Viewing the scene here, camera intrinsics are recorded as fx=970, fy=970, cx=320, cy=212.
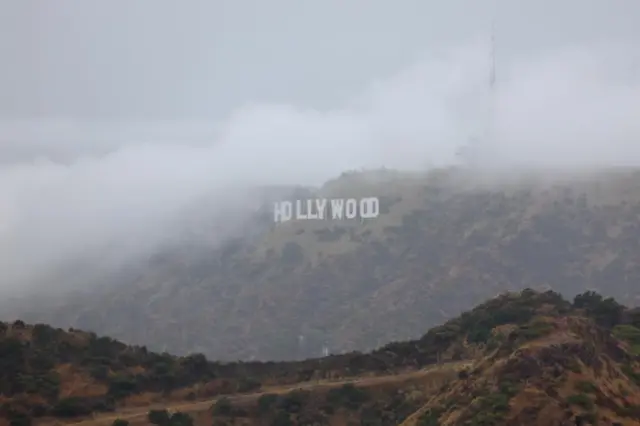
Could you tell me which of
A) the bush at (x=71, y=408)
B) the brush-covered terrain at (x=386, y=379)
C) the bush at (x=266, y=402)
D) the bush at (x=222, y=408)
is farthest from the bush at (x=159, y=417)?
the bush at (x=71, y=408)

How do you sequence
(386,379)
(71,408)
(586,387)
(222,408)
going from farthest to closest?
(386,379) < (71,408) < (222,408) < (586,387)

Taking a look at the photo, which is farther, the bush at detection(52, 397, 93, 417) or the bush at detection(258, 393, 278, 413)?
the bush at detection(52, 397, 93, 417)

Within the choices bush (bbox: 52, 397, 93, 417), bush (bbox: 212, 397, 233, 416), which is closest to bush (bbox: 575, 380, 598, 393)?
bush (bbox: 212, 397, 233, 416)

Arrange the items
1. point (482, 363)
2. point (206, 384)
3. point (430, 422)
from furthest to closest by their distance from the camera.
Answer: point (206, 384) → point (482, 363) → point (430, 422)

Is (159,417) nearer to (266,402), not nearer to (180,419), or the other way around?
(180,419)

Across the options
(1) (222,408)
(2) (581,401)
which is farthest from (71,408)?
(2) (581,401)

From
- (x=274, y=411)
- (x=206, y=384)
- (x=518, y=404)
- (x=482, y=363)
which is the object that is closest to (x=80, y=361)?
(x=206, y=384)

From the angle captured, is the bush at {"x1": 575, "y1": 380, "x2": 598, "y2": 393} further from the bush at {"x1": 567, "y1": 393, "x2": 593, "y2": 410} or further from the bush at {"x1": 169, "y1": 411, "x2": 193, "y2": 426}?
the bush at {"x1": 169, "y1": 411, "x2": 193, "y2": 426}

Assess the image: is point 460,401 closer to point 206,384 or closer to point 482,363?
point 482,363

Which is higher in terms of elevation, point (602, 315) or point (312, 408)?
point (602, 315)
